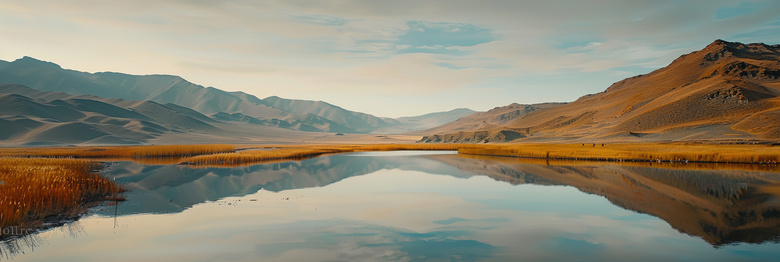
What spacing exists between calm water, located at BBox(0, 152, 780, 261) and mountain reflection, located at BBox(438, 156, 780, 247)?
0.25ft

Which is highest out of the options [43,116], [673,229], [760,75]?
[760,75]

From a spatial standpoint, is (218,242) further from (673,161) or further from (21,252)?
(673,161)

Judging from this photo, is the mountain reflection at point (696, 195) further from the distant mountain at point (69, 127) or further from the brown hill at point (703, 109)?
the distant mountain at point (69, 127)

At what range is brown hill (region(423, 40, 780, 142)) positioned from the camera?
88.8m

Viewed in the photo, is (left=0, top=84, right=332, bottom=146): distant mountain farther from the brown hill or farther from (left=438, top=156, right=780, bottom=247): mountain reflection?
(left=438, top=156, right=780, bottom=247): mountain reflection

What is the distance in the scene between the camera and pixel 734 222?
52.0 feet

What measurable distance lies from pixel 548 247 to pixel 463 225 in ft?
12.1

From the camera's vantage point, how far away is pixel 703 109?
107 m

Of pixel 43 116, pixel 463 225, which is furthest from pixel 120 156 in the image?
pixel 43 116

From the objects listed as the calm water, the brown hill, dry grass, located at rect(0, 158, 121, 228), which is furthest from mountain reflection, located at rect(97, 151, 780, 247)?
the brown hill

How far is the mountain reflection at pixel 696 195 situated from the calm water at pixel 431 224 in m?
0.08

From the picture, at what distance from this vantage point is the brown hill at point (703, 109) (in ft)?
291

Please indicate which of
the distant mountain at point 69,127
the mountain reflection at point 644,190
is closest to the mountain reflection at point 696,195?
the mountain reflection at point 644,190

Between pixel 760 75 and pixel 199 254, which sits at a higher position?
pixel 760 75
